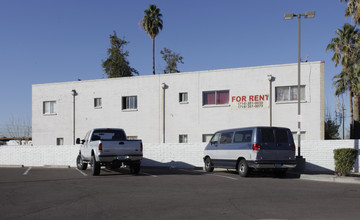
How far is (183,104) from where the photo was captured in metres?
28.4

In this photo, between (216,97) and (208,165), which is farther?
(216,97)

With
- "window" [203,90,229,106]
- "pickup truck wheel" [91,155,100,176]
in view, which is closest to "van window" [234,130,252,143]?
"pickup truck wheel" [91,155,100,176]

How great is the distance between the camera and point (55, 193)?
11289 millimetres

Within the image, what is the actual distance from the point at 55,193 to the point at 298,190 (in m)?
6.84

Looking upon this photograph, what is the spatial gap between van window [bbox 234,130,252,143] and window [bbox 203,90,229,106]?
1050cm

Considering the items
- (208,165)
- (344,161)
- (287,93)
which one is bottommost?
(208,165)

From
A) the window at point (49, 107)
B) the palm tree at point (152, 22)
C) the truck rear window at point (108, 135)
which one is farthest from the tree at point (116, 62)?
the truck rear window at point (108, 135)

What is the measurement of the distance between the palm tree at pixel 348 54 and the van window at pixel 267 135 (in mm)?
22554

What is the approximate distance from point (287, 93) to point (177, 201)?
17773 millimetres

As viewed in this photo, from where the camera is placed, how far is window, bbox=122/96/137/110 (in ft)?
98.7

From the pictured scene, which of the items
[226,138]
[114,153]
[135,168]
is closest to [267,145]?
[226,138]

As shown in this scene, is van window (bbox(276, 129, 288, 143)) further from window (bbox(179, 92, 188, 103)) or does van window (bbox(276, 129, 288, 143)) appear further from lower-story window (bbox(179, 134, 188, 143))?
window (bbox(179, 92, 188, 103))

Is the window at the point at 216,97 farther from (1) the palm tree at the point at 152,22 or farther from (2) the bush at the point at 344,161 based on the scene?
(1) the palm tree at the point at 152,22

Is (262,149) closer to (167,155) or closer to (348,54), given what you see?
(167,155)
